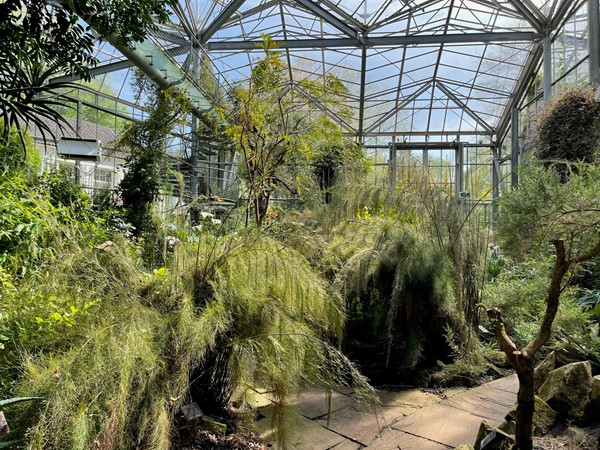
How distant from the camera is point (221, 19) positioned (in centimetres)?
976

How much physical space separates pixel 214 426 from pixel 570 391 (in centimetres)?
167

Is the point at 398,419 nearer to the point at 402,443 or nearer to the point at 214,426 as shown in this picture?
the point at 402,443

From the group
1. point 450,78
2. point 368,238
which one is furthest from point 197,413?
point 450,78

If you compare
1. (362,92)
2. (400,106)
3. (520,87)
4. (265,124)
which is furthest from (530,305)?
(400,106)

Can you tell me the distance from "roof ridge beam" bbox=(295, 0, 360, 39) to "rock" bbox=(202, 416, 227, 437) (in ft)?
32.9

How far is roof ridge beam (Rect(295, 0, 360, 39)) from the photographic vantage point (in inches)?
395

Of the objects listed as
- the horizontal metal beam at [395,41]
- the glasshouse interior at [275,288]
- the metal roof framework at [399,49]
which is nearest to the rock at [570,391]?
the glasshouse interior at [275,288]

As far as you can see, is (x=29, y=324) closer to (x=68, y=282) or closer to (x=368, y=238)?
(x=68, y=282)

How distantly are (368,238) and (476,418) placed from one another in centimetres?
167

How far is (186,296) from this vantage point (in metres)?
2.04

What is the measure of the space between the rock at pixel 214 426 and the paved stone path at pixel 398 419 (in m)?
0.20

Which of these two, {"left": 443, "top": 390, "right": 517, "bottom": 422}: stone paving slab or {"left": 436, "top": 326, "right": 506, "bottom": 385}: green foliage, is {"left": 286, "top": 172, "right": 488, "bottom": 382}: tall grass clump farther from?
{"left": 443, "top": 390, "right": 517, "bottom": 422}: stone paving slab

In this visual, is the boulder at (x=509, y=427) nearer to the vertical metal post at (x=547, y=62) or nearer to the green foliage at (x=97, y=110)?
the vertical metal post at (x=547, y=62)

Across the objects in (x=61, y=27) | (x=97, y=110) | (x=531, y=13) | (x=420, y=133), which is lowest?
(x=61, y=27)
